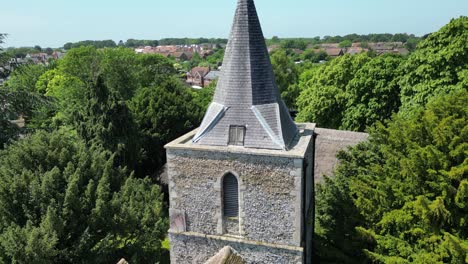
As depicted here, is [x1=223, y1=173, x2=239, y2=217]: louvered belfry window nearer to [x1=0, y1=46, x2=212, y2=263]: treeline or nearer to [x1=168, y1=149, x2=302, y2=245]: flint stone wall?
[x1=168, y1=149, x2=302, y2=245]: flint stone wall

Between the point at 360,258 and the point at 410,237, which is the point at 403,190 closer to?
the point at 410,237

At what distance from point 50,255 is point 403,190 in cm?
1145

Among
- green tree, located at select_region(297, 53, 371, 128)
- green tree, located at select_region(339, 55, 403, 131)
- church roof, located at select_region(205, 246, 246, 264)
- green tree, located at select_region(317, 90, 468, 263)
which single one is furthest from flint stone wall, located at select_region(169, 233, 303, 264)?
green tree, located at select_region(297, 53, 371, 128)

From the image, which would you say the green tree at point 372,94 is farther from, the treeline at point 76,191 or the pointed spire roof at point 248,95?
the pointed spire roof at point 248,95

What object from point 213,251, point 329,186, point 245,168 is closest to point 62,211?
point 213,251

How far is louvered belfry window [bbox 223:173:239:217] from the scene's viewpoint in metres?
11.0

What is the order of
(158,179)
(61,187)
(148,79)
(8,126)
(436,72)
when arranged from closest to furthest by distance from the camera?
(61,187)
(8,126)
(436,72)
(158,179)
(148,79)

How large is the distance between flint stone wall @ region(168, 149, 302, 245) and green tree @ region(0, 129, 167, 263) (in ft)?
11.8

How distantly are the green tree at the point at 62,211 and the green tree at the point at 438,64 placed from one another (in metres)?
16.1

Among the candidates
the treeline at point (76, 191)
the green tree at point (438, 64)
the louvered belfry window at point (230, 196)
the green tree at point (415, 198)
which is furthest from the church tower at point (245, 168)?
the green tree at point (438, 64)

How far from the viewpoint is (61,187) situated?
13.3m

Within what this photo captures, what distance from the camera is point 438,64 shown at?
20469mm

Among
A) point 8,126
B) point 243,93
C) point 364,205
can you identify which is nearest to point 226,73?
point 243,93

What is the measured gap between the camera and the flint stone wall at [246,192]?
1042 centimetres
